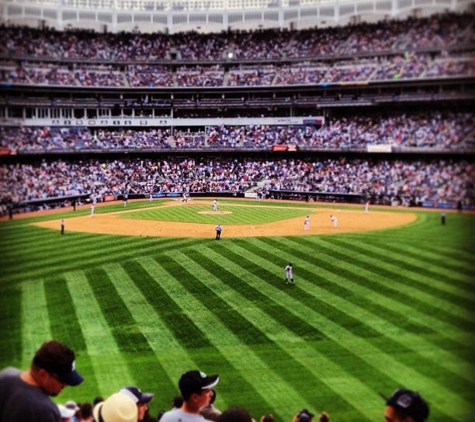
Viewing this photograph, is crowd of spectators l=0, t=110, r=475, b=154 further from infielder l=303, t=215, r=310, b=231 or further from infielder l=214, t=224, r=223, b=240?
infielder l=303, t=215, r=310, b=231

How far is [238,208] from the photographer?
11.7 metres

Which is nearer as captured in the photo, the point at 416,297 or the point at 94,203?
the point at 416,297

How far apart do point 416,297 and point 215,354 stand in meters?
4.44

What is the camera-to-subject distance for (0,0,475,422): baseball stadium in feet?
28.4

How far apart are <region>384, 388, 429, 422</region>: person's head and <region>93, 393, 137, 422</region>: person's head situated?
1.93m

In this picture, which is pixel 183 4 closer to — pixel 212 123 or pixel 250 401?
pixel 212 123

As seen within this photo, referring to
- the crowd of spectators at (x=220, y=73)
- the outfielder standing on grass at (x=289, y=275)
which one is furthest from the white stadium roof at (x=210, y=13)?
the outfielder standing on grass at (x=289, y=275)

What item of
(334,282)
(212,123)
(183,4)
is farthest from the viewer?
(183,4)

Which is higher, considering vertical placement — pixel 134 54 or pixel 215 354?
pixel 134 54

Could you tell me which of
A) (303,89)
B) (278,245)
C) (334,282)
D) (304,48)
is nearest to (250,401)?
(334,282)

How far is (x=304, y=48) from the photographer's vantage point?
19.2 metres

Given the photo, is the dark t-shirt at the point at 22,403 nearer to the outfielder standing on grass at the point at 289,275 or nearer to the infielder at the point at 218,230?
the outfielder standing on grass at the point at 289,275

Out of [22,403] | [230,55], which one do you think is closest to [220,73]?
[230,55]

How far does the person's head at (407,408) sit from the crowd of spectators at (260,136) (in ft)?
21.9
